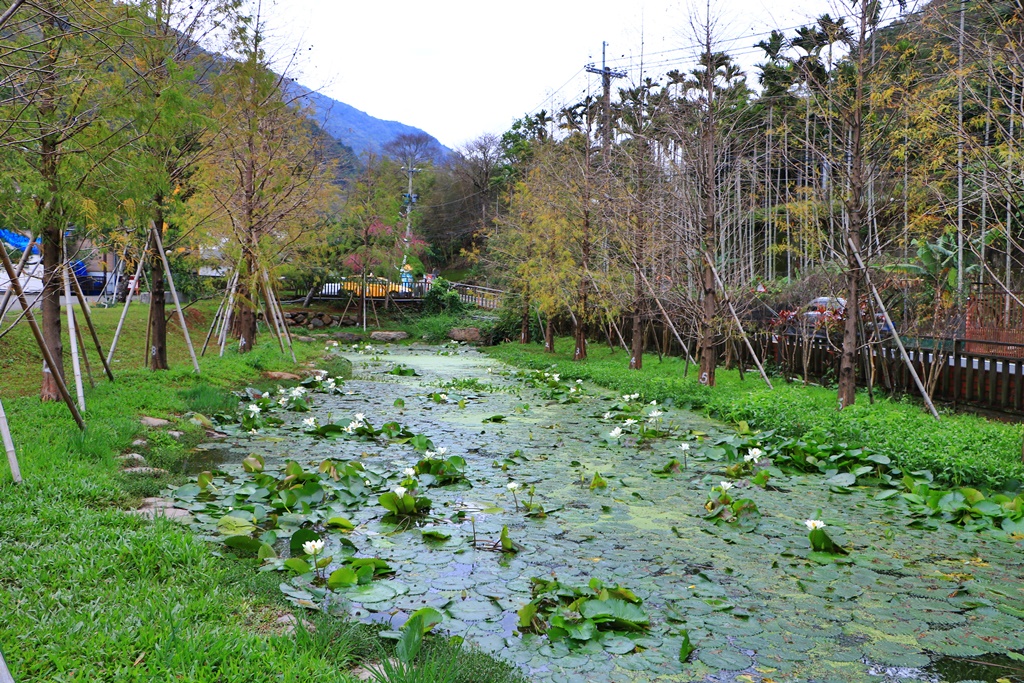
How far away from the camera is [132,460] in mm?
6070

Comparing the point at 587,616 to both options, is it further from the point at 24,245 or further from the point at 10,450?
the point at 24,245

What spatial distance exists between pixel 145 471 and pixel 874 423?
6.82 metres

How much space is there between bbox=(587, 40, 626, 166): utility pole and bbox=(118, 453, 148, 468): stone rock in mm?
11387

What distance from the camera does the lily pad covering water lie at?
3322 millimetres

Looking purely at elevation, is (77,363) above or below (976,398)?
above

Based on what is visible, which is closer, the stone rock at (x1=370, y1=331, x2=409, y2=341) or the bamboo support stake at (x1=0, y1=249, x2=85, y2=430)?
the bamboo support stake at (x1=0, y1=249, x2=85, y2=430)

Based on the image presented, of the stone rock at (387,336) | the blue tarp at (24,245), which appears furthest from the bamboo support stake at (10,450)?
the stone rock at (387,336)

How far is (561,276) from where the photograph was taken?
690 inches

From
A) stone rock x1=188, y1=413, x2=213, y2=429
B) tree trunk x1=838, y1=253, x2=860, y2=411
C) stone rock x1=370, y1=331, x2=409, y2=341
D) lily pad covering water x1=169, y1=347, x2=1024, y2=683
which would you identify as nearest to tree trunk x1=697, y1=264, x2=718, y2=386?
tree trunk x1=838, y1=253, x2=860, y2=411

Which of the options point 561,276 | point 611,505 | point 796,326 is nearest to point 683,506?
point 611,505

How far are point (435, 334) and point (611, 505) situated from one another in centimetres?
2057

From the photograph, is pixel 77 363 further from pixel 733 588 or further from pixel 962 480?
pixel 962 480

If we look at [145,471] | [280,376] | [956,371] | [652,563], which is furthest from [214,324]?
[956,371]

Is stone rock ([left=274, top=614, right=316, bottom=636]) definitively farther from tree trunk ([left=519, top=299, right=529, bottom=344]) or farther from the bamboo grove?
tree trunk ([left=519, top=299, right=529, bottom=344])
